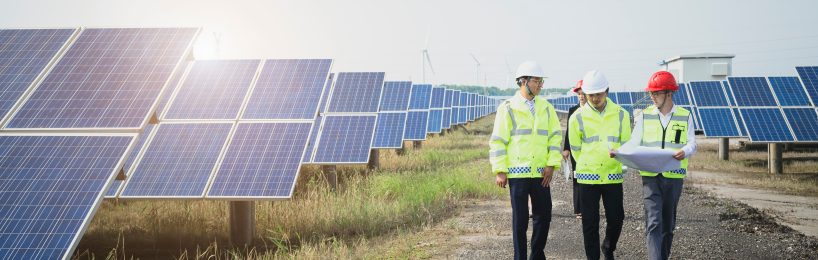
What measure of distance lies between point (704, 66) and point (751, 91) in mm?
36425

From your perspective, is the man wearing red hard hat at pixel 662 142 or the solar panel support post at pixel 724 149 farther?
the solar panel support post at pixel 724 149

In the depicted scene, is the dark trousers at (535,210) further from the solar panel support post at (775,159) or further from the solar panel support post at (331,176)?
the solar panel support post at (775,159)

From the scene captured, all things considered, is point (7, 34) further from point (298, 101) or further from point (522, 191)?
point (522, 191)

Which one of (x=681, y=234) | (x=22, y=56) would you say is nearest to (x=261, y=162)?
(x=22, y=56)

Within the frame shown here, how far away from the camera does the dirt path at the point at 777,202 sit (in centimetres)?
1091

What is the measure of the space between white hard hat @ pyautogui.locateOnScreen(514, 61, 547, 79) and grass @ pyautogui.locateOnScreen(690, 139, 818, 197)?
32.0ft

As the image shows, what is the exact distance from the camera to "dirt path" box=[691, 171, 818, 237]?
35.8 ft

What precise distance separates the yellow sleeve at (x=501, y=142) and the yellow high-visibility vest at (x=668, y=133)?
1254 mm

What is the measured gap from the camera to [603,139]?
23.8 feet

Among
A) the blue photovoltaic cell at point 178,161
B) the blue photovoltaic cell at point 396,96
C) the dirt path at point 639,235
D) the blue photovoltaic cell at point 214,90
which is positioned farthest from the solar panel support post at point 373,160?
the blue photovoltaic cell at point 178,161

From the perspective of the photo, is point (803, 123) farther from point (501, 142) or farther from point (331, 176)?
point (501, 142)

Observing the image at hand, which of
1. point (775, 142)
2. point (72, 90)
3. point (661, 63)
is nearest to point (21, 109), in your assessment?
point (72, 90)

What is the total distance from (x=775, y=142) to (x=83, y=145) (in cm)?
1545

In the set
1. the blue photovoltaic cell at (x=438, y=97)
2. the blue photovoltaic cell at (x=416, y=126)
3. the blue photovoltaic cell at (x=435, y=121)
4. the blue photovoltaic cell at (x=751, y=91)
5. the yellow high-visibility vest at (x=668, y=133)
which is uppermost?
the blue photovoltaic cell at (x=438, y=97)
